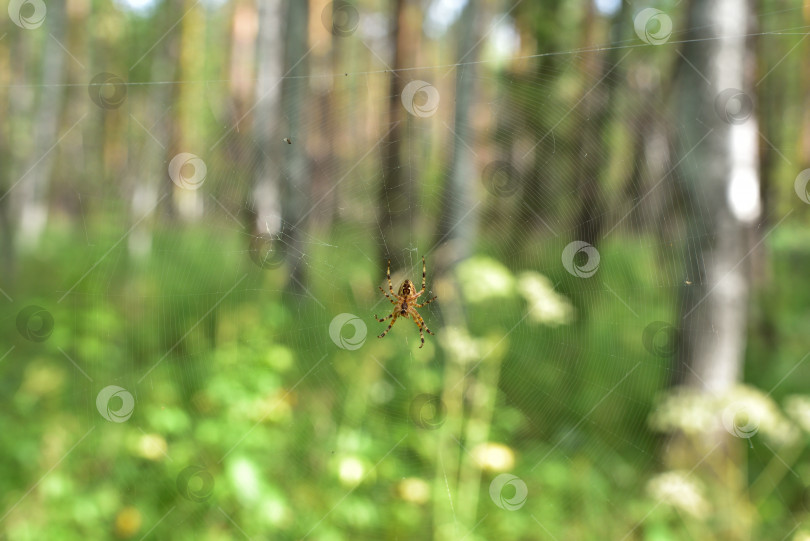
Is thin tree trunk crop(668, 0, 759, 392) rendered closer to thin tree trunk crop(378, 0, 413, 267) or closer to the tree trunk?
the tree trunk

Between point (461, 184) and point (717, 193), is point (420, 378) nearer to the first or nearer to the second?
point (461, 184)

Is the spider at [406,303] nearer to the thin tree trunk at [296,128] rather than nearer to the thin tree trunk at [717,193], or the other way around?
the thin tree trunk at [717,193]

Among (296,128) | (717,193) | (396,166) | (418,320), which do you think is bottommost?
(418,320)

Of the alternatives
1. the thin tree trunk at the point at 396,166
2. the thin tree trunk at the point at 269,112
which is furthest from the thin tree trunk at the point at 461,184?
the thin tree trunk at the point at 269,112

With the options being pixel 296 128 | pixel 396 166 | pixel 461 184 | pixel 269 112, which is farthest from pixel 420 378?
pixel 269 112

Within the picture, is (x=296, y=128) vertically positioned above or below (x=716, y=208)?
above

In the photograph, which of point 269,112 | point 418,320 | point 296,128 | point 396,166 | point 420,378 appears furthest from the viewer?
point 396,166

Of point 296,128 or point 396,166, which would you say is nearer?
point 296,128

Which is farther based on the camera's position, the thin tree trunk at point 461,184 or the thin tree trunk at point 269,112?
the thin tree trunk at point 269,112

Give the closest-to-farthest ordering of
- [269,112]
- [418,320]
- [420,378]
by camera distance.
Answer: [420,378] → [418,320] → [269,112]

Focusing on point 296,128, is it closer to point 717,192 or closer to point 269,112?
point 269,112

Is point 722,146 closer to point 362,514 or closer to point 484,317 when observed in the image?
point 484,317

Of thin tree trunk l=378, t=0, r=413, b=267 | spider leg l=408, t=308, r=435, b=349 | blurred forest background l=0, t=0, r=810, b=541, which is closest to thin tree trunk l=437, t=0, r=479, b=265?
blurred forest background l=0, t=0, r=810, b=541

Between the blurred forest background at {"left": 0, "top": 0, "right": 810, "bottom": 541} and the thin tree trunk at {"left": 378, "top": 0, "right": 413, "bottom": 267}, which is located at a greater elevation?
the thin tree trunk at {"left": 378, "top": 0, "right": 413, "bottom": 267}
